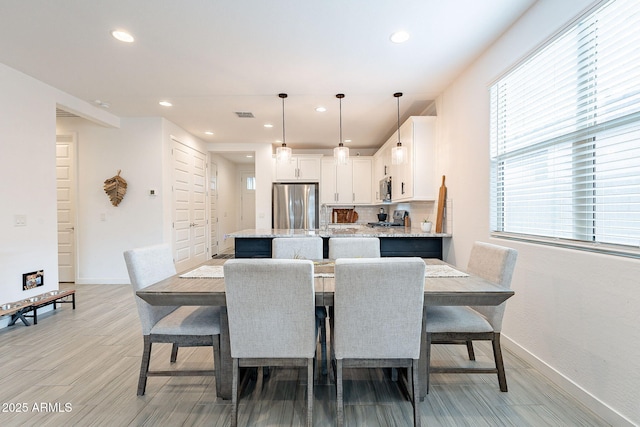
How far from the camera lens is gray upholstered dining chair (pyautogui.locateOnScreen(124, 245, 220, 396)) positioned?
5.44ft

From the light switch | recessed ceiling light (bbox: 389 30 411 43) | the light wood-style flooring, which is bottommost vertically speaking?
the light wood-style flooring

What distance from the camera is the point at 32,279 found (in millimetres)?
3021

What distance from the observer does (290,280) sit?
1.34 meters

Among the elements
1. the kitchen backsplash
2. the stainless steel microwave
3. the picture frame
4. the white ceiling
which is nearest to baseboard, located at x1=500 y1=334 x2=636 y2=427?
the kitchen backsplash

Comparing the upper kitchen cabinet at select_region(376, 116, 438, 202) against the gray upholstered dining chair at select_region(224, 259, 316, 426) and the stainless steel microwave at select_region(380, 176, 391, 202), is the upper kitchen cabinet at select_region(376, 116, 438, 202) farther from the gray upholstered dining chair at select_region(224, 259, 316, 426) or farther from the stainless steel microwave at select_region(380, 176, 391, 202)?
the gray upholstered dining chair at select_region(224, 259, 316, 426)

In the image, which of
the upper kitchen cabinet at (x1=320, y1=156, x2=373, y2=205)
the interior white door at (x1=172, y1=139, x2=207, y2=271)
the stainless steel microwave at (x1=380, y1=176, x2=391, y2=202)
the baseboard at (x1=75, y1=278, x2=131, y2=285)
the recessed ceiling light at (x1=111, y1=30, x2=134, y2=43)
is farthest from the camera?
the upper kitchen cabinet at (x1=320, y1=156, x2=373, y2=205)

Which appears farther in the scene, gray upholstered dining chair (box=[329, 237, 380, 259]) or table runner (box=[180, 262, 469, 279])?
gray upholstered dining chair (box=[329, 237, 380, 259])

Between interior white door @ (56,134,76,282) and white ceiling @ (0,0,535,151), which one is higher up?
white ceiling @ (0,0,535,151)

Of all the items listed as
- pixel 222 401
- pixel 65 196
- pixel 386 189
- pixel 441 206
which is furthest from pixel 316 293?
pixel 65 196

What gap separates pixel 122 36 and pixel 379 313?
2784mm

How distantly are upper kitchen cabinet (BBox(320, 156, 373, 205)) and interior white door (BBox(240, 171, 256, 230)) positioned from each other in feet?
10.5

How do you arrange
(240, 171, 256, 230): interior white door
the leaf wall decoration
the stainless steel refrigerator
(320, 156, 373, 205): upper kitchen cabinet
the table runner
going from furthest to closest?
1. (240, 171, 256, 230): interior white door
2. (320, 156, 373, 205): upper kitchen cabinet
3. the stainless steel refrigerator
4. the leaf wall decoration
5. the table runner

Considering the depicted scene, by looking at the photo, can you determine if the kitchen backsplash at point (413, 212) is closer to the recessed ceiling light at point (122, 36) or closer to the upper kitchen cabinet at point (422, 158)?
the upper kitchen cabinet at point (422, 158)

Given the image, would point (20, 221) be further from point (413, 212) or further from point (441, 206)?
point (413, 212)
